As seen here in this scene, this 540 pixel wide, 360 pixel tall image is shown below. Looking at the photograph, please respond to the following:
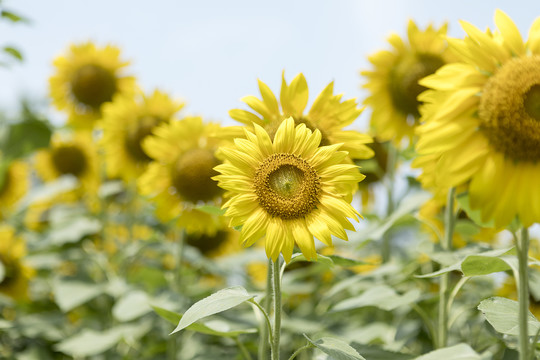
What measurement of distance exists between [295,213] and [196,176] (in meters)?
1.22

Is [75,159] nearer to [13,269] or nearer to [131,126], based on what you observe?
[13,269]

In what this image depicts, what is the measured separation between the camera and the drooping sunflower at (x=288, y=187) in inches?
53.5

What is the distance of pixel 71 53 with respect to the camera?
3928mm

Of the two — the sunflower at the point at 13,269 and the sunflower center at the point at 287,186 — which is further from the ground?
the sunflower center at the point at 287,186

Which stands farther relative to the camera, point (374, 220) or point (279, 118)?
point (374, 220)

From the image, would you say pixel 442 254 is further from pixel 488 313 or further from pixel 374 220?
pixel 374 220

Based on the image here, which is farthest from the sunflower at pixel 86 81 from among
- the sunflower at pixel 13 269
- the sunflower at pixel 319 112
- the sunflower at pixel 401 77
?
the sunflower at pixel 319 112

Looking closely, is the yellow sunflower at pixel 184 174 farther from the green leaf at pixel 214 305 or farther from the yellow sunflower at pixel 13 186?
the yellow sunflower at pixel 13 186

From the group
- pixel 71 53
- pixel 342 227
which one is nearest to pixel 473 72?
pixel 342 227

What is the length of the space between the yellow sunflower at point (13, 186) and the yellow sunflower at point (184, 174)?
2.11 metres

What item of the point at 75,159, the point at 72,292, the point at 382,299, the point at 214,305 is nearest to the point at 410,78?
the point at 382,299

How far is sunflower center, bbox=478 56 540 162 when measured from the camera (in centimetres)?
114

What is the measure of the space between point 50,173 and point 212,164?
2.23 metres

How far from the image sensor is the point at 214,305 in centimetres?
133
